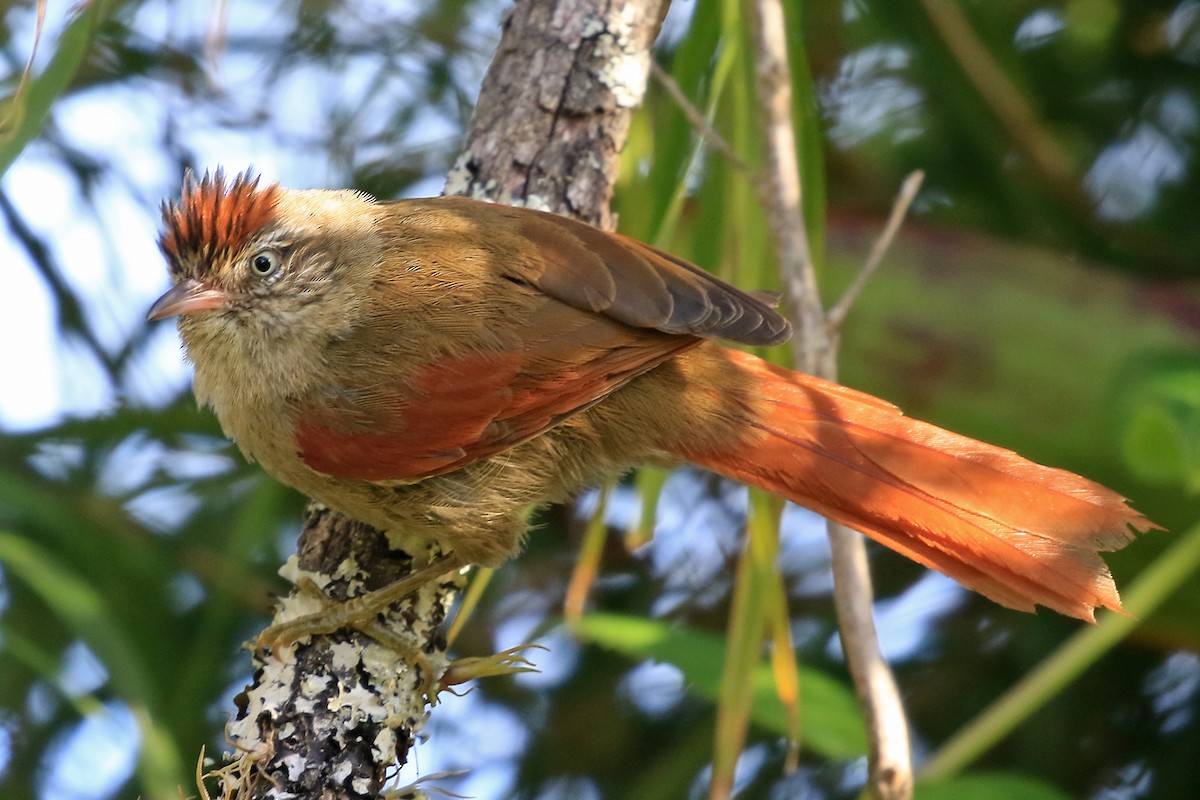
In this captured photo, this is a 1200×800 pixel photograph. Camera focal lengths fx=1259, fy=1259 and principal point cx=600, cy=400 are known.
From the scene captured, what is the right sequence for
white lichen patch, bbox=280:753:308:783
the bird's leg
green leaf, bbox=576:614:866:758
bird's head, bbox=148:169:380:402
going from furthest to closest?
green leaf, bbox=576:614:866:758
bird's head, bbox=148:169:380:402
the bird's leg
white lichen patch, bbox=280:753:308:783

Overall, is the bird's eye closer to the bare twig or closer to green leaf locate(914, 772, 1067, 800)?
the bare twig

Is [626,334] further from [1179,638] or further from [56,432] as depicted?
[56,432]

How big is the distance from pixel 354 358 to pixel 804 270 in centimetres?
95

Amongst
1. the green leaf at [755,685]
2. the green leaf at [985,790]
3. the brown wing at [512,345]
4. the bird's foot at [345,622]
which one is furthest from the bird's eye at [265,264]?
the green leaf at [985,790]

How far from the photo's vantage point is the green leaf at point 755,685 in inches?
111

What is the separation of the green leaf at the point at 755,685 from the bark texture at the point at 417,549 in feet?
1.46

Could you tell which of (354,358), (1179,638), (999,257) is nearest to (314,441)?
(354,358)

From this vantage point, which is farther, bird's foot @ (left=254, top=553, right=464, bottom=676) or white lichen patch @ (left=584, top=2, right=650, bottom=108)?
white lichen patch @ (left=584, top=2, right=650, bottom=108)

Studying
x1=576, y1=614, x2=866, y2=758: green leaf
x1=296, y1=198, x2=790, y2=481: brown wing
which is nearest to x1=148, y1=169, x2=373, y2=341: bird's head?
x1=296, y1=198, x2=790, y2=481: brown wing

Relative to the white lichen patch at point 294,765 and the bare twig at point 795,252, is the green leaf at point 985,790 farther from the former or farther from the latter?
the white lichen patch at point 294,765

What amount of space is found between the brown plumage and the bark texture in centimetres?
16

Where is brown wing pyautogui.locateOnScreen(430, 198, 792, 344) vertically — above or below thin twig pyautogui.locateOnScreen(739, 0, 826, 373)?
below

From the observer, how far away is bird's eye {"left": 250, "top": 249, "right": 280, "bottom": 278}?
2664 millimetres

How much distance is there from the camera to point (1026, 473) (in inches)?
95.7
